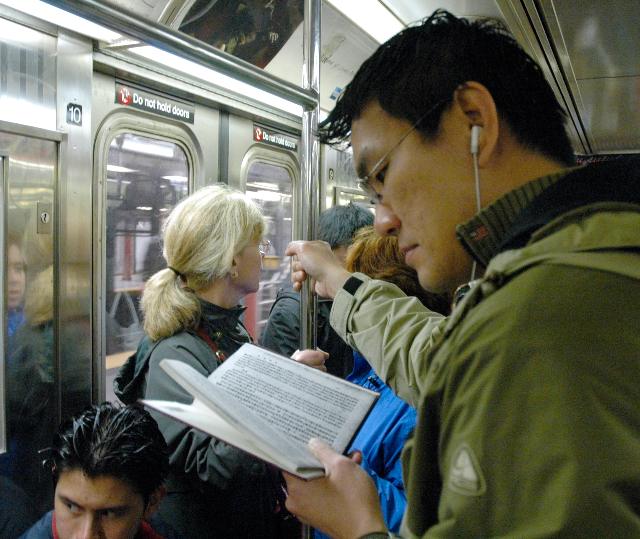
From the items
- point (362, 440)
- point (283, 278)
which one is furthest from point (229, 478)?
point (283, 278)

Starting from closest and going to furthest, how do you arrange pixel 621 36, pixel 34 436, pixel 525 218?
pixel 525 218
pixel 34 436
pixel 621 36

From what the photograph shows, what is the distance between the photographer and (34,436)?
2.49m

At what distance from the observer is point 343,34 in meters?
3.45

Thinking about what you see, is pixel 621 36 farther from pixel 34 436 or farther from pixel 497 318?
pixel 34 436

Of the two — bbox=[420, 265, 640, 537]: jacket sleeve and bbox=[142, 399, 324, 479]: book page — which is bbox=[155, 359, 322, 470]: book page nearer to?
bbox=[142, 399, 324, 479]: book page

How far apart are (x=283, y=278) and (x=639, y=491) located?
4290mm

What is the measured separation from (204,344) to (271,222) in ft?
7.86

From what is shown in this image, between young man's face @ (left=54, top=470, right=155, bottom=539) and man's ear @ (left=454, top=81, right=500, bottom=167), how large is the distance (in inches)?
64.8

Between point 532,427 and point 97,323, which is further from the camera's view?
point 97,323

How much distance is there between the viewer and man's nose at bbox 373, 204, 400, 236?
121 cm

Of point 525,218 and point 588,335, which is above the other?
point 525,218

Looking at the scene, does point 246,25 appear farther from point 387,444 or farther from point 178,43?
point 387,444

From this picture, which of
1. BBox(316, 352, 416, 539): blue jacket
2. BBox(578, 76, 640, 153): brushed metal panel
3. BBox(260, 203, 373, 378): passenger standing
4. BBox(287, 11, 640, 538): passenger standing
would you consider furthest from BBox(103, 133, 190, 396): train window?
BBox(578, 76, 640, 153): brushed metal panel

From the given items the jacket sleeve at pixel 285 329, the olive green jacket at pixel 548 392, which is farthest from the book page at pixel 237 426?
the jacket sleeve at pixel 285 329
